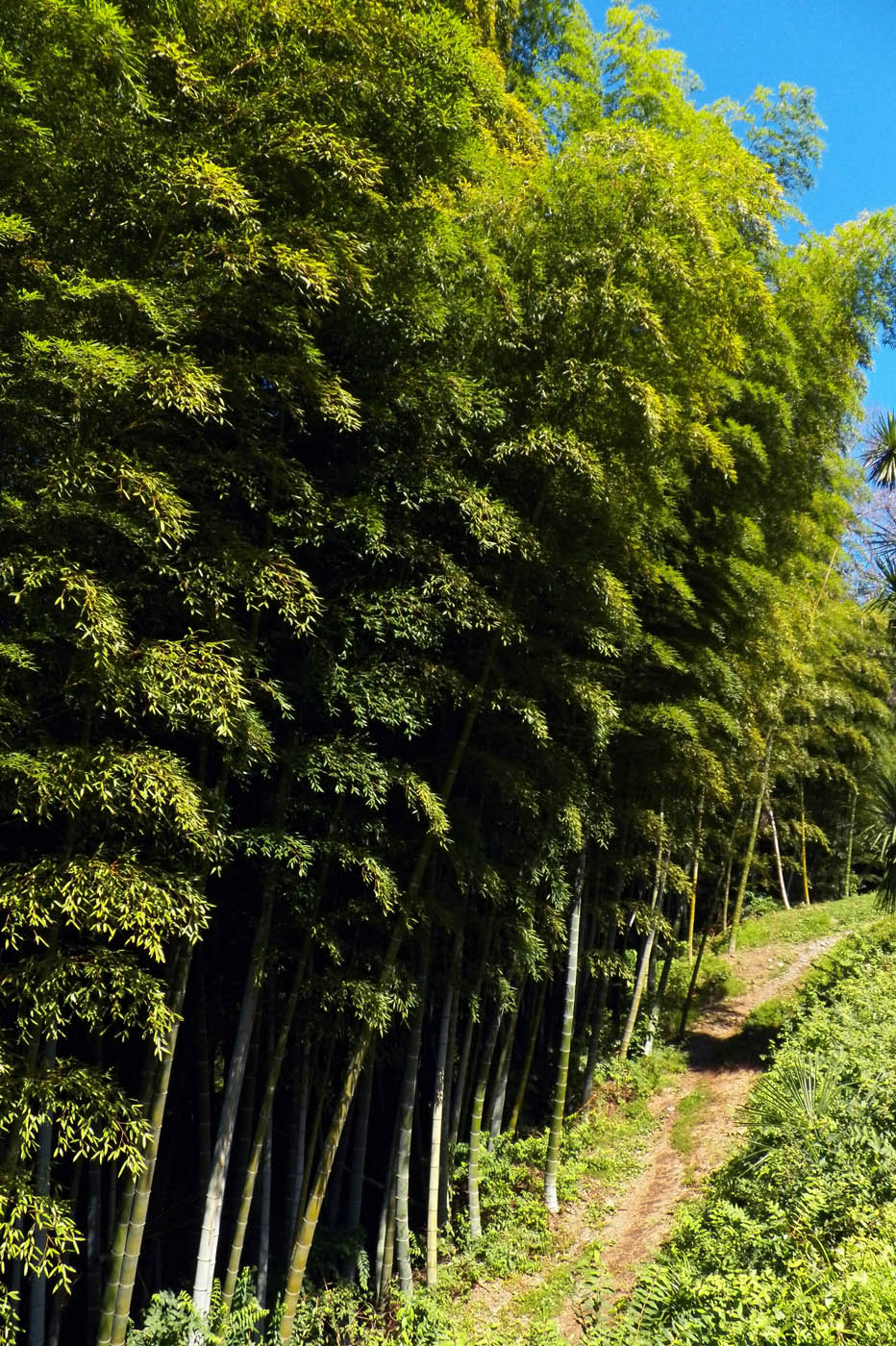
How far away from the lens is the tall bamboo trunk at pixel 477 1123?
224 inches

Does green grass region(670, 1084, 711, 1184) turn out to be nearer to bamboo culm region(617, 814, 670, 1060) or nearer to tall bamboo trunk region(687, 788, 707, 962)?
bamboo culm region(617, 814, 670, 1060)

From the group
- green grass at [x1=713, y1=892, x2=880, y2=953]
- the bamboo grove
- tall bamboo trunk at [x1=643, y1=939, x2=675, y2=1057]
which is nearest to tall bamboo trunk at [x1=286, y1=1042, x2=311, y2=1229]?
the bamboo grove

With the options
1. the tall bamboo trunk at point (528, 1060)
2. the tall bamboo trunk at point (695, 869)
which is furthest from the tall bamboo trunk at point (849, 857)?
the tall bamboo trunk at point (528, 1060)

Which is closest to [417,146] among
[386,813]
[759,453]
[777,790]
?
[386,813]

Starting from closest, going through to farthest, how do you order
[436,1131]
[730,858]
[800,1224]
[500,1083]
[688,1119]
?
[800,1224]
[436,1131]
[500,1083]
[688,1119]
[730,858]

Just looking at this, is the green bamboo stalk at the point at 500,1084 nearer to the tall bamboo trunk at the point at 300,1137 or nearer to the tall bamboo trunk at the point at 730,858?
the tall bamboo trunk at the point at 300,1137

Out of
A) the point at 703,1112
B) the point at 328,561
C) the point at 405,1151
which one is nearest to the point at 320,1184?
the point at 405,1151

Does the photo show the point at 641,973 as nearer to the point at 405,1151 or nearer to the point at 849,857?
the point at 405,1151

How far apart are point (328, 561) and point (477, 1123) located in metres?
4.04

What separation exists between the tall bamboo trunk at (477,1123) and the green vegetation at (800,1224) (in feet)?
4.36

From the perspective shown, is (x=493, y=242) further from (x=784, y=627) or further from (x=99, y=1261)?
(x=99, y=1261)

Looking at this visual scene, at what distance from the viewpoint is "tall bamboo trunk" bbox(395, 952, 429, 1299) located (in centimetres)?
485

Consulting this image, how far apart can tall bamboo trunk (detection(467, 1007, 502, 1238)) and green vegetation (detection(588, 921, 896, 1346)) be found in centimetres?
133

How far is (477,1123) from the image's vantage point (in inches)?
236
